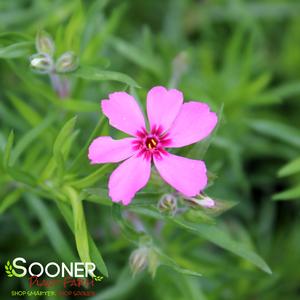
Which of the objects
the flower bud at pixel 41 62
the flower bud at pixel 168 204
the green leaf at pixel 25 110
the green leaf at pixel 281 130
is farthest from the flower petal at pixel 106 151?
the green leaf at pixel 281 130

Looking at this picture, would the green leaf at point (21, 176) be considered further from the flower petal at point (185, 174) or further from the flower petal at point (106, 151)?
the flower petal at point (185, 174)

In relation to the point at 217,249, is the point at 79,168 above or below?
above

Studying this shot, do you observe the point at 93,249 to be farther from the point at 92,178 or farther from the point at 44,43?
the point at 44,43

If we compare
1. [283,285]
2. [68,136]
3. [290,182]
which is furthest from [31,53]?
[290,182]

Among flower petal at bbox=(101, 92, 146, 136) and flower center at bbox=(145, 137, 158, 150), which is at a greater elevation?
flower petal at bbox=(101, 92, 146, 136)

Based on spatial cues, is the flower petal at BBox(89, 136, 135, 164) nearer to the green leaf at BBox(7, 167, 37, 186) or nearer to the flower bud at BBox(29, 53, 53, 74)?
the green leaf at BBox(7, 167, 37, 186)

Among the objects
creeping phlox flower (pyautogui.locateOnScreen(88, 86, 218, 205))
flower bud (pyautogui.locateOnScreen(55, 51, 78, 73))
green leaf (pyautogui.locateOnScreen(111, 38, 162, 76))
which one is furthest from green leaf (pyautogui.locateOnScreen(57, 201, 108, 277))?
green leaf (pyautogui.locateOnScreen(111, 38, 162, 76))

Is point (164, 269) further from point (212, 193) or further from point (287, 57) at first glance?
point (287, 57)

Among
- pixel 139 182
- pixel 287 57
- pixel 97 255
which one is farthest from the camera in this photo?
pixel 287 57
